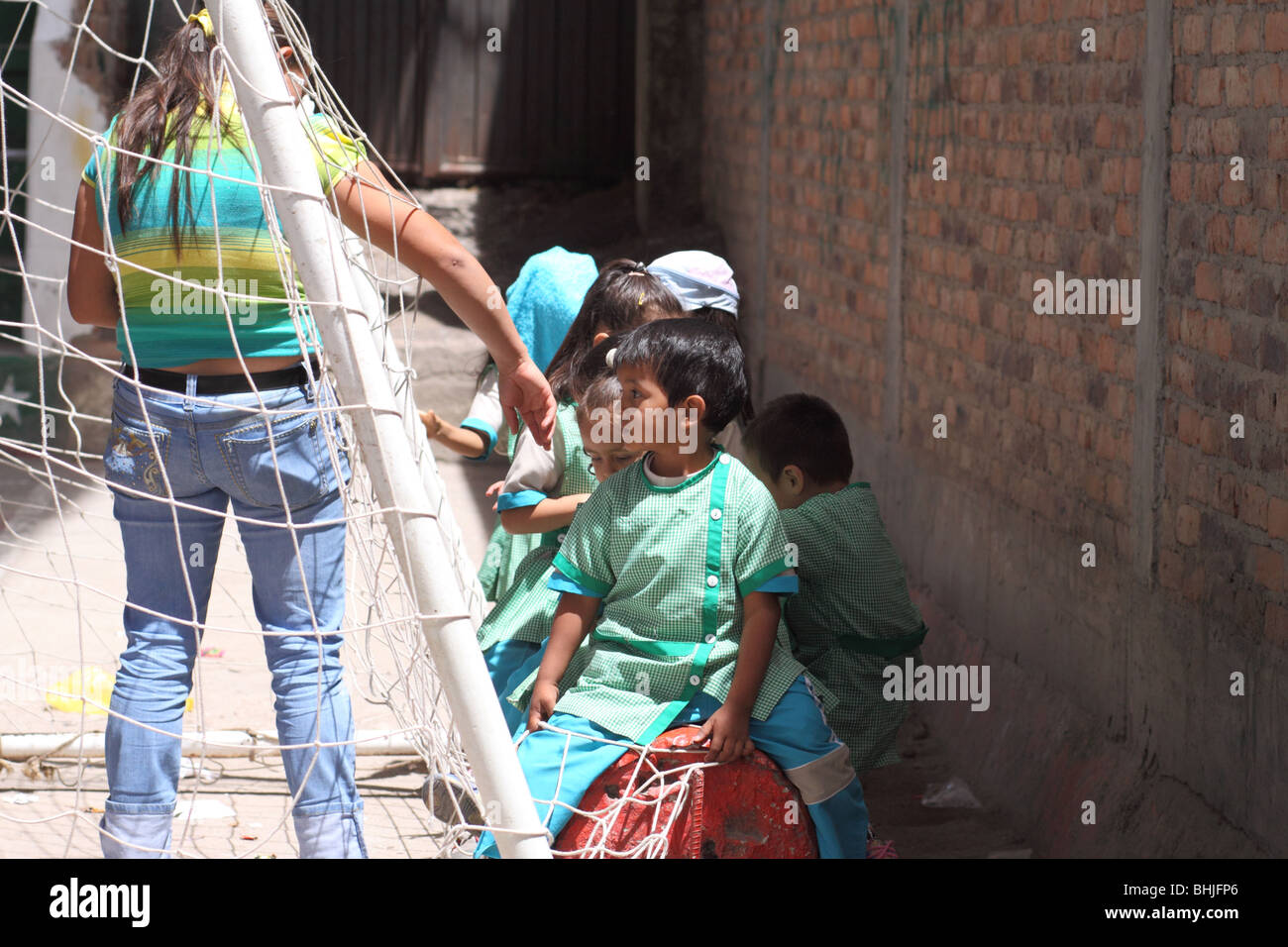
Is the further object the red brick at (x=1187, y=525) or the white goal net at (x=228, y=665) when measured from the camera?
the red brick at (x=1187, y=525)

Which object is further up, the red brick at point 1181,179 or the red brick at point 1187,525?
the red brick at point 1181,179

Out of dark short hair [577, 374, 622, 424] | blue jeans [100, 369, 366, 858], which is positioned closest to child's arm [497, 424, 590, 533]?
dark short hair [577, 374, 622, 424]

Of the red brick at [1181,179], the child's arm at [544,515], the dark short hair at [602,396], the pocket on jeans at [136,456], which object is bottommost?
the child's arm at [544,515]

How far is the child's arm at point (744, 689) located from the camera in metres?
2.72

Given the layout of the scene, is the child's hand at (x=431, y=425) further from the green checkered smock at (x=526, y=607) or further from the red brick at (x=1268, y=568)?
the red brick at (x=1268, y=568)

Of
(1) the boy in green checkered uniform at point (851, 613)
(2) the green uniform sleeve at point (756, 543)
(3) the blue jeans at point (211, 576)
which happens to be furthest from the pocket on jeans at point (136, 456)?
(1) the boy in green checkered uniform at point (851, 613)

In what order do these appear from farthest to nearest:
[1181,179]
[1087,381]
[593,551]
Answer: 1. [1087,381]
2. [1181,179]
3. [593,551]

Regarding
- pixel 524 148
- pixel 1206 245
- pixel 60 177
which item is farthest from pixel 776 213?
pixel 1206 245

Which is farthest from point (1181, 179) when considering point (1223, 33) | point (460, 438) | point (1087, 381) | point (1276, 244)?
point (460, 438)

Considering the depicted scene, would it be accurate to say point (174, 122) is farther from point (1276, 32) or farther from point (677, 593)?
point (1276, 32)

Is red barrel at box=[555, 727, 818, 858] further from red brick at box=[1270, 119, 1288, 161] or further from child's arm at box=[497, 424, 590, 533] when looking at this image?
red brick at box=[1270, 119, 1288, 161]

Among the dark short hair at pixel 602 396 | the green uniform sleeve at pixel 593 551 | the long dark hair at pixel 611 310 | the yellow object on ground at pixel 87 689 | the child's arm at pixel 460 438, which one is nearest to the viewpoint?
the green uniform sleeve at pixel 593 551

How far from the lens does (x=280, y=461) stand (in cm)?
275

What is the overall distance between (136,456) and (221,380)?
217 mm
